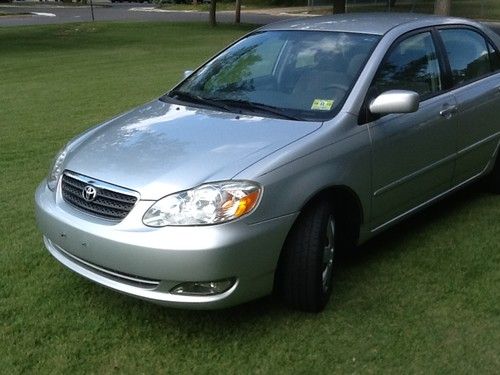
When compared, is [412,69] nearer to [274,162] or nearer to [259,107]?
[259,107]

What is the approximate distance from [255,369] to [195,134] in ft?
4.27

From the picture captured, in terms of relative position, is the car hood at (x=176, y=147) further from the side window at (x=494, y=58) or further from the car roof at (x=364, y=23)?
the side window at (x=494, y=58)

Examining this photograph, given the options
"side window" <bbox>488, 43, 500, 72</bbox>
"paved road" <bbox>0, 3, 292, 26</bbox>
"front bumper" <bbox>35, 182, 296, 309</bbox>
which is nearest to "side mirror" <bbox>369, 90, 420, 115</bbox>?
"front bumper" <bbox>35, 182, 296, 309</bbox>

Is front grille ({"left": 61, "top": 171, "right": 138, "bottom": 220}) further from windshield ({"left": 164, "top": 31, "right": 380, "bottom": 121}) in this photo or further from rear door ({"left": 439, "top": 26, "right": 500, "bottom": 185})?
rear door ({"left": 439, "top": 26, "right": 500, "bottom": 185})

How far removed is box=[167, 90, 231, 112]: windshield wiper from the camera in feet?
14.0

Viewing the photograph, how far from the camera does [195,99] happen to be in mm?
4500

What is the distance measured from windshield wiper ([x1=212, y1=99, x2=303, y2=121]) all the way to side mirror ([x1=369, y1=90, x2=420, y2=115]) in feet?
1.46

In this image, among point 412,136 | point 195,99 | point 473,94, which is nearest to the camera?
point 412,136

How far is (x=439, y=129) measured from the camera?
4.63 meters

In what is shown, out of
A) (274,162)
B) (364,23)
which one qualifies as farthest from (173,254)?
(364,23)

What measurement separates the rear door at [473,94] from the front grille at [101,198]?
2.56 metres

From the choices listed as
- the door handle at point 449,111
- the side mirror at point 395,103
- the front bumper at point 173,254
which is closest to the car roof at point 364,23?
the door handle at point 449,111

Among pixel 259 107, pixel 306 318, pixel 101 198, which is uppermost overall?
pixel 259 107

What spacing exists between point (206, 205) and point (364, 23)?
6.96 ft
